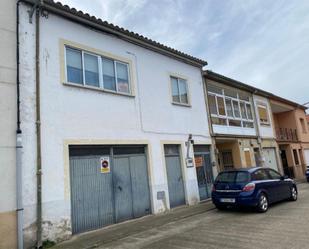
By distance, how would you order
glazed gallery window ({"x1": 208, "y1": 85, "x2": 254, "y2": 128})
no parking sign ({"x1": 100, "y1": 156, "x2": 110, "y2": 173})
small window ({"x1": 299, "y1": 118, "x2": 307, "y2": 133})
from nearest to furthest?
1. no parking sign ({"x1": 100, "y1": 156, "x2": 110, "y2": 173})
2. glazed gallery window ({"x1": 208, "y1": 85, "x2": 254, "y2": 128})
3. small window ({"x1": 299, "y1": 118, "x2": 307, "y2": 133})

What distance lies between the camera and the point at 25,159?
24.2 ft

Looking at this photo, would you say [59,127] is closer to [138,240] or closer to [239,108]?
[138,240]

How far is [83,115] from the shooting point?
9.00 meters

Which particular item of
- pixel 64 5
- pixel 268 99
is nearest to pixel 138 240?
pixel 64 5

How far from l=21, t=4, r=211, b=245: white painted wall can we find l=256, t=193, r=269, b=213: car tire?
333 centimetres

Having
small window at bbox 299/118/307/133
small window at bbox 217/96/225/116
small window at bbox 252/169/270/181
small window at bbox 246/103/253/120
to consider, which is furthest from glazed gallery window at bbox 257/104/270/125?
small window at bbox 252/169/270/181

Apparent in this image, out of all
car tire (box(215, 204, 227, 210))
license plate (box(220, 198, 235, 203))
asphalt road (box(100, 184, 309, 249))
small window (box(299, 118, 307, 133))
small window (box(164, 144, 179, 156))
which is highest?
small window (box(299, 118, 307, 133))

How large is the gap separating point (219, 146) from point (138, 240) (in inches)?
442

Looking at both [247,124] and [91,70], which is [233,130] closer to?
[247,124]

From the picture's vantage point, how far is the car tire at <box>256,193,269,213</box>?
9.52m

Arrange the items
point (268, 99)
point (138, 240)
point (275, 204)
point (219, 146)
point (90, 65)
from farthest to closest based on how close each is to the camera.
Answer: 1. point (268, 99)
2. point (219, 146)
3. point (275, 204)
4. point (90, 65)
5. point (138, 240)

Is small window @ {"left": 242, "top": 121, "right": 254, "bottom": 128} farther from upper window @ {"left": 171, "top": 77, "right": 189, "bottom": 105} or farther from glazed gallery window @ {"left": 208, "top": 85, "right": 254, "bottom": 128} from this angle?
upper window @ {"left": 171, "top": 77, "right": 189, "bottom": 105}

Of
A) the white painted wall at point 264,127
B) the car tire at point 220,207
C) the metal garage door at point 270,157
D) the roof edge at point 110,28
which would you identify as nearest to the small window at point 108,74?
the roof edge at point 110,28

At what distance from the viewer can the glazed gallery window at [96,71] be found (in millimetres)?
9211
